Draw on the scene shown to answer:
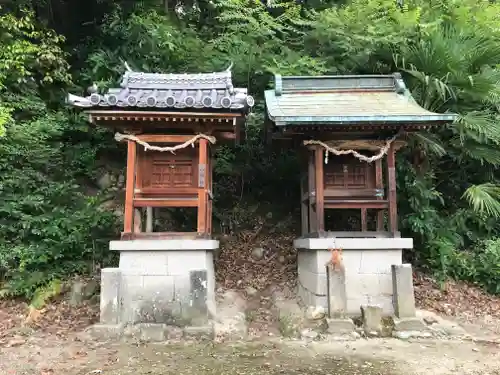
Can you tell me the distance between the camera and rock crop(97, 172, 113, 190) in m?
11.3

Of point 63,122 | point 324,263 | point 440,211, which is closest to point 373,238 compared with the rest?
point 324,263

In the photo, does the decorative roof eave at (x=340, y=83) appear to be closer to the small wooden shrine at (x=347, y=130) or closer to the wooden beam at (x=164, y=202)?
the small wooden shrine at (x=347, y=130)

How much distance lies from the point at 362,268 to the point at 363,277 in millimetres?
157

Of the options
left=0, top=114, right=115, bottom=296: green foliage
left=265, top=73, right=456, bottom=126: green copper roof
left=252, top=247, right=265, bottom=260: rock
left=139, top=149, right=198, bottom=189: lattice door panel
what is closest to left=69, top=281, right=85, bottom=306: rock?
left=0, top=114, right=115, bottom=296: green foliage

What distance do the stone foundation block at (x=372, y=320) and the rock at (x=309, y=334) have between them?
0.83 metres

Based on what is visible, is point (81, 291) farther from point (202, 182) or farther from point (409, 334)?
point (409, 334)

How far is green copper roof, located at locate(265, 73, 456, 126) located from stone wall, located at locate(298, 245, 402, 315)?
232cm

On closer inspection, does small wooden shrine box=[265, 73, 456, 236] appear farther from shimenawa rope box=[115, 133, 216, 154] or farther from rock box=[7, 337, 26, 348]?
rock box=[7, 337, 26, 348]

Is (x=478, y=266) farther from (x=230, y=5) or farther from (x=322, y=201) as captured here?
(x=230, y=5)

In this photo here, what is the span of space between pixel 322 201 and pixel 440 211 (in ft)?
14.3

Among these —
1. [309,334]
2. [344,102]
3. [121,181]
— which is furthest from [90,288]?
[344,102]

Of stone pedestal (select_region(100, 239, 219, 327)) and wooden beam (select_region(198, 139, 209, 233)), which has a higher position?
wooden beam (select_region(198, 139, 209, 233))

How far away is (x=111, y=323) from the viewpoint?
23.3 feet

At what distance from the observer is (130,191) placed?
7723 mm
